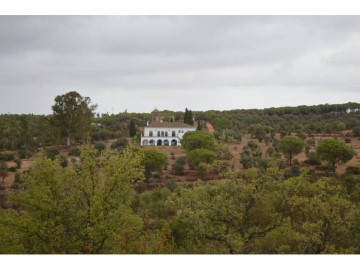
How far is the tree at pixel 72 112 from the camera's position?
5169cm

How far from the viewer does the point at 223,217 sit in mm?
14867

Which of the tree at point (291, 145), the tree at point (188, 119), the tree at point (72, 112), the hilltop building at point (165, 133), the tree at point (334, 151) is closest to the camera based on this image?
the tree at point (334, 151)

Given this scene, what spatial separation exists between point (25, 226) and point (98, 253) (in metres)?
2.38

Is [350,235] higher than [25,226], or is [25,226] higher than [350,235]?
[25,226]

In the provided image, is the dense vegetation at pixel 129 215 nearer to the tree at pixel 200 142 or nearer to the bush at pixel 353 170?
the bush at pixel 353 170

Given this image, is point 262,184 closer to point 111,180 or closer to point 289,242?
point 289,242

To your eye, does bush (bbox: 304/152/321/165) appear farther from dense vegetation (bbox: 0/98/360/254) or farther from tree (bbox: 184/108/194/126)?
tree (bbox: 184/108/194/126)

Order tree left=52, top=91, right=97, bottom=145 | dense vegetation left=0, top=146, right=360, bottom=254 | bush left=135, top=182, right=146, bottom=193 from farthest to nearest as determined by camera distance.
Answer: tree left=52, top=91, right=97, bottom=145
bush left=135, top=182, right=146, bottom=193
dense vegetation left=0, top=146, right=360, bottom=254

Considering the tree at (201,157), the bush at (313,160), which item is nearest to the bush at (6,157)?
the tree at (201,157)

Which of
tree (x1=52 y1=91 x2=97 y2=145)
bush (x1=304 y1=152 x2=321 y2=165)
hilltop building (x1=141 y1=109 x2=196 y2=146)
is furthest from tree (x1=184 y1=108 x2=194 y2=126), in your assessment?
bush (x1=304 y1=152 x2=321 y2=165)

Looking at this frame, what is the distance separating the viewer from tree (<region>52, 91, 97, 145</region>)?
5169 centimetres

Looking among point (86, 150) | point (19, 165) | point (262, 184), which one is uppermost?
point (86, 150)

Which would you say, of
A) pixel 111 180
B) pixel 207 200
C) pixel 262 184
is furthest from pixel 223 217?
pixel 111 180

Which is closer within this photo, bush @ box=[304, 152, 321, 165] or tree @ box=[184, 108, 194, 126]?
A: bush @ box=[304, 152, 321, 165]
